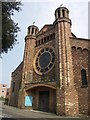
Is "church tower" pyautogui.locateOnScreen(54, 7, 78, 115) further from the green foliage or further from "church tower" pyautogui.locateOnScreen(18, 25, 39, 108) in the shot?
the green foliage

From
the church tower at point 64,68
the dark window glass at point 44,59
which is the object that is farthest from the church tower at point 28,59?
the church tower at point 64,68

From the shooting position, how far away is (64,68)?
2233 cm

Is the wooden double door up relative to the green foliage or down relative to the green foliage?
down

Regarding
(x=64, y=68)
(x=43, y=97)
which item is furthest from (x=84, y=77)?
(x=43, y=97)

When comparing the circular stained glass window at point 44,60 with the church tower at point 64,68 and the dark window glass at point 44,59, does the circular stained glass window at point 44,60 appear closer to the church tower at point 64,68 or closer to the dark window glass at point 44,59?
the dark window glass at point 44,59

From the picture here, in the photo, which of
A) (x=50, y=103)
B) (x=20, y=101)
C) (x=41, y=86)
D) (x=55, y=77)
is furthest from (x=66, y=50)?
(x=20, y=101)

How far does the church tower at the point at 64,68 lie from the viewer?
20.4 m

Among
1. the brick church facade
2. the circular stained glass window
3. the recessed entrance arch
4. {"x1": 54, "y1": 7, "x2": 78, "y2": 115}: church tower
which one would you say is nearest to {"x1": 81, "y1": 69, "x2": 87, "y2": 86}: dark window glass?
the brick church facade

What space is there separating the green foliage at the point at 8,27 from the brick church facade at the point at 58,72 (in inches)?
402

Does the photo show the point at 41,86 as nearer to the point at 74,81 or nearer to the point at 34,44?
the point at 74,81

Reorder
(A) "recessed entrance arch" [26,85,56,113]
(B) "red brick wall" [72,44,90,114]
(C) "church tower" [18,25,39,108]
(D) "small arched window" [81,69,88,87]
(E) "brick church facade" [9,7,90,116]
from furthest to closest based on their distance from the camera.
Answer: (C) "church tower" [18,25,39,108]
(A) "recessed entrance arch" [26,85,56,113]
(D) "small arched window" [81,69,88,87]
(B) "red brick wall" [72,44,90,114]
(E) "brick church facade" [9,7,90,116]

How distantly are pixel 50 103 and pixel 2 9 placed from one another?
52.3 feet

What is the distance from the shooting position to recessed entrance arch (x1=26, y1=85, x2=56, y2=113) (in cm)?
2334

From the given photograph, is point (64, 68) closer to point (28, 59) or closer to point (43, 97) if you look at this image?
point (43, 97)
